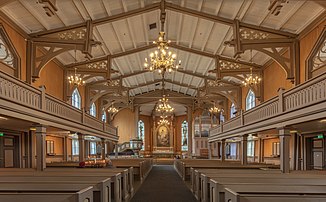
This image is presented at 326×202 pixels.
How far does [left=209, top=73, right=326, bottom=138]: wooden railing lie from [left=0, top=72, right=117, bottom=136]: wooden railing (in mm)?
8156

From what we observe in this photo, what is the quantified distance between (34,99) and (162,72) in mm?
8186

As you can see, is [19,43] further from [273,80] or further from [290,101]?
[273,80]

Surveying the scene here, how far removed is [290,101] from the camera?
487 inches

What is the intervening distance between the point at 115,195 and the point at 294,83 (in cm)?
1070

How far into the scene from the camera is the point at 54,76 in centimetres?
2158

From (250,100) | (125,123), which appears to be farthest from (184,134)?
(250,100)

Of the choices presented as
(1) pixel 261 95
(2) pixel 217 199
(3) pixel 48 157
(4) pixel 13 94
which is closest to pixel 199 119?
(1) pixel 261 95

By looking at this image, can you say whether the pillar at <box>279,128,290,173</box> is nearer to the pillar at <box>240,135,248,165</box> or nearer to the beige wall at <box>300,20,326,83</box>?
the beige wall at <box>300,20,326,83</box>

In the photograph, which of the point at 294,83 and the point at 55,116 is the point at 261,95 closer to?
the point at 294,83

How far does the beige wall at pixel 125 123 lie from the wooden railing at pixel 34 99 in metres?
20.8

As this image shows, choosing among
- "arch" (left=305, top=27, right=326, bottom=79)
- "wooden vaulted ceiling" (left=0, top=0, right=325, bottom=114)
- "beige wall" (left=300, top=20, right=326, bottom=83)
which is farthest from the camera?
"wooden vaulted ceiling" (left=0, top=0, right=325, bottom=114)

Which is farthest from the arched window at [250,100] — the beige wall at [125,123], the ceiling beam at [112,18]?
the beige wall at [125,123]

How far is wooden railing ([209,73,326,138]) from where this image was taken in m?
10.0

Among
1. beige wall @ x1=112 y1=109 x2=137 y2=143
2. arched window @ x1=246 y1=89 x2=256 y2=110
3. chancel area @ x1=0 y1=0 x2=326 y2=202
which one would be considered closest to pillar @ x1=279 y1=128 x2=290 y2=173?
chancel area @ x1=0 y1=0 x2=326 y2=202
